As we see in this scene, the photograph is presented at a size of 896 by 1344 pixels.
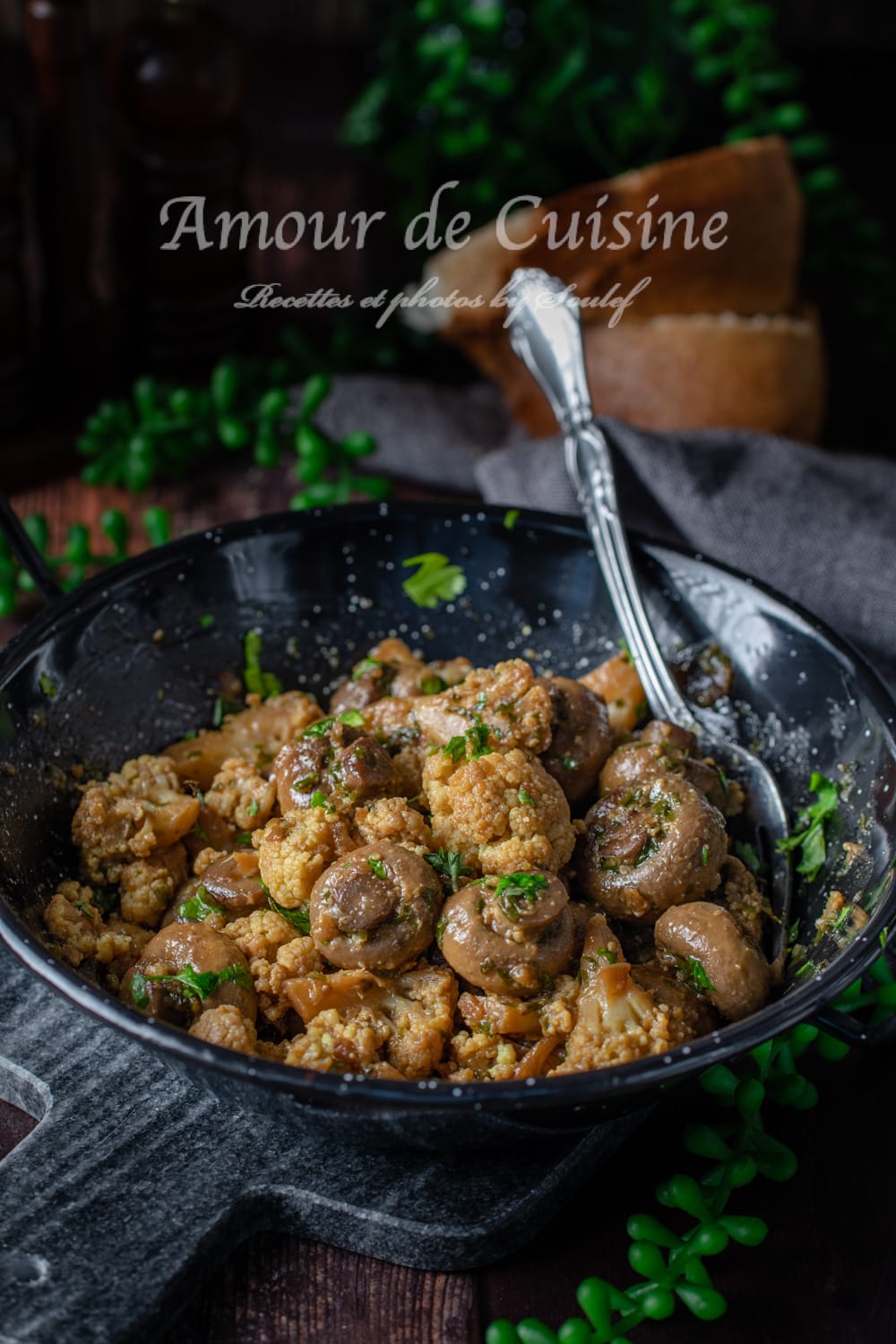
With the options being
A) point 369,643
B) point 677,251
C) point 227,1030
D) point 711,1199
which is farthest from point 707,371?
point 227,1030

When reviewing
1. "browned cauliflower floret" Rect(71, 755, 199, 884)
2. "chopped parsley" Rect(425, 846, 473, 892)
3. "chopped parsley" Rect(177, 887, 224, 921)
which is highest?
"browned cauliflower floret" Rect(71, 755, 199, 884)

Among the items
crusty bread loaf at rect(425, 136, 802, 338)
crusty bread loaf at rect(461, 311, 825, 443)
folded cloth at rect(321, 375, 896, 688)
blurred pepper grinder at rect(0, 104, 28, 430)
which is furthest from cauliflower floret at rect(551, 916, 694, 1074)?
blurred pepper grinder at rect(0, 104, 28, 430)

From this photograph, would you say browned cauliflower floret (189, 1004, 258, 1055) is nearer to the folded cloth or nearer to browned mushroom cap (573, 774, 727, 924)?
browned mushroom cap (573, 774, 727, 924)

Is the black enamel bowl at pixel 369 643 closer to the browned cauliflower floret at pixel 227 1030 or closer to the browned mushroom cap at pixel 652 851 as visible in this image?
the browned cauliflower floret at pixel 227 1030

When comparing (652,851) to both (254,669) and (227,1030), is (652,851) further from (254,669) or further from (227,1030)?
(254,669)

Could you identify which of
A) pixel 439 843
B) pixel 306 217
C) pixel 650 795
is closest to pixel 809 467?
pixel 650 795

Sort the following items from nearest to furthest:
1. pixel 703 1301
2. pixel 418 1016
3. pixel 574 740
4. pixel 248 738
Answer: pixel 703 1301 → pixel 418 1016 → pixel 574 740 → pixel 248 738
